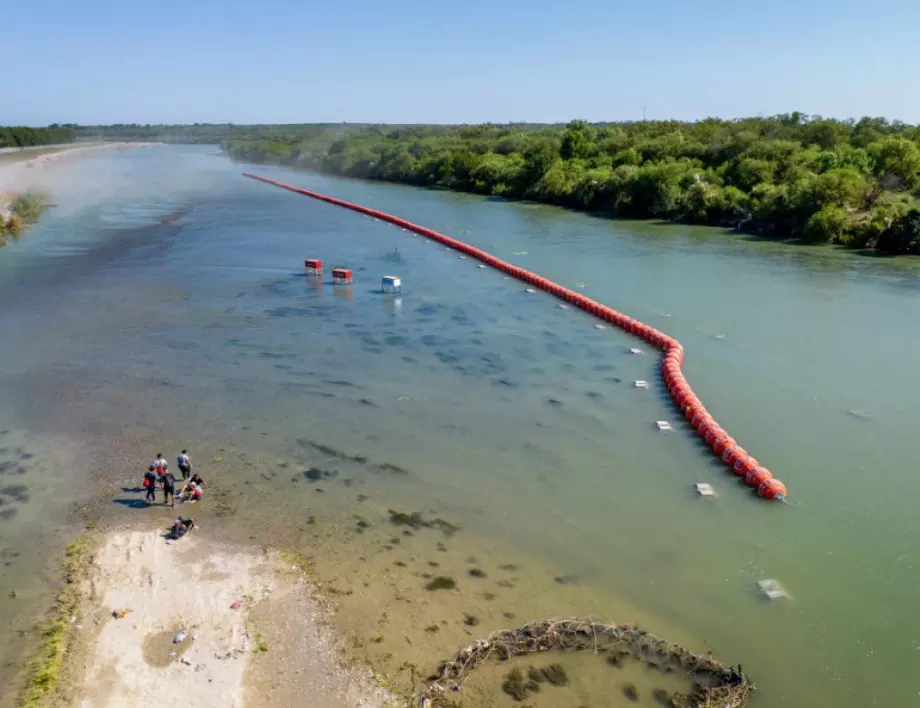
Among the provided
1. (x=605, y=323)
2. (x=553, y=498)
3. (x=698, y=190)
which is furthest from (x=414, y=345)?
(x=698, y=190)

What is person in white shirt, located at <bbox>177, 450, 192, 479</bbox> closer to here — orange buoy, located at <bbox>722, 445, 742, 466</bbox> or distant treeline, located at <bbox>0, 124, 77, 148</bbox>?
orange buoy, located at <bbox>722, 445, 742, 466</bbox>

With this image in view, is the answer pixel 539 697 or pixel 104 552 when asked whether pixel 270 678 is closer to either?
pixel 539 697

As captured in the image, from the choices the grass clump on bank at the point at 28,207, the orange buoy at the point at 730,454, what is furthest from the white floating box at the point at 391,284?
the grass clump on bank at the point at 28,207

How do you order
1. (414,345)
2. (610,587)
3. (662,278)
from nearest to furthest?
1. (610,587)
2. (414,345)
3. (662,278)

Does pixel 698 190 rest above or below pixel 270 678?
above

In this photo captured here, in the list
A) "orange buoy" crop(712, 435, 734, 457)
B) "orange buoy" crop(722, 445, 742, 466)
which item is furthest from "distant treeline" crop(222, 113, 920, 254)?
"orange buoy" crop(722, 445, 742, 466)

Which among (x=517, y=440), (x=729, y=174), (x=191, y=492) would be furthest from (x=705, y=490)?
(x=729, y=174)

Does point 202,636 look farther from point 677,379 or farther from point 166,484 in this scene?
point 677,379

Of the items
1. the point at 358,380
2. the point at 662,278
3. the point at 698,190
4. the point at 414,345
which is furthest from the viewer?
the point at 698,190
